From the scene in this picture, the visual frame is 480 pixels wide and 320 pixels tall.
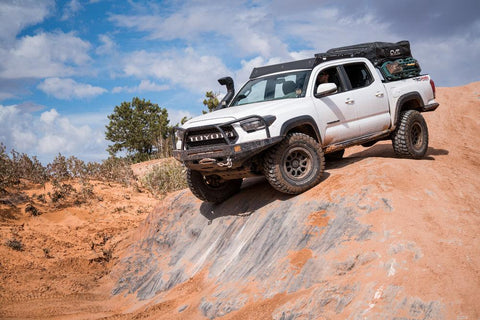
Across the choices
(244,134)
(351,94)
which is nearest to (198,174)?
(244,134)

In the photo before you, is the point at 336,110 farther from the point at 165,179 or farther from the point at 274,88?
the point at 165,179

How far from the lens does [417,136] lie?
9500mm

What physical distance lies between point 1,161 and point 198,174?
8.08m

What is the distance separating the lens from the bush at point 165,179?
15625 millimetres

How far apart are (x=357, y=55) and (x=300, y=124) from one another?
287cm

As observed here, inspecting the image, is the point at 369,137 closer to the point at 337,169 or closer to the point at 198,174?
the point at 337,169

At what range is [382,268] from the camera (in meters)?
5.25

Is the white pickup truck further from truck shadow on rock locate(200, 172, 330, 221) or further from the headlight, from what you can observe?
truck shadow on rock locate(200, 172, 330, 221)

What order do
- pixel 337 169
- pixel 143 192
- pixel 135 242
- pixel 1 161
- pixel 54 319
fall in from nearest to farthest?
1. pixel 54 319
2. pixel 337 169
3. pixel 135 242
4. pixel 1 161
5. pixel 143 192

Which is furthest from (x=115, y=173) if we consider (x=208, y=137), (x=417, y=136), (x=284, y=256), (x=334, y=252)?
(x=334, y=252)

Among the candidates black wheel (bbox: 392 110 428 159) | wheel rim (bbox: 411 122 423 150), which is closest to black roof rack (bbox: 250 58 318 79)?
black wheel (bbox: 392 110 428 159)

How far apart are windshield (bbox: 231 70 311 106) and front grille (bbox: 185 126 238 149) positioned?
1450 mm

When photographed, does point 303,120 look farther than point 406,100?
No

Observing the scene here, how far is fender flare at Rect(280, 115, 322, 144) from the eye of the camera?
707 cm
